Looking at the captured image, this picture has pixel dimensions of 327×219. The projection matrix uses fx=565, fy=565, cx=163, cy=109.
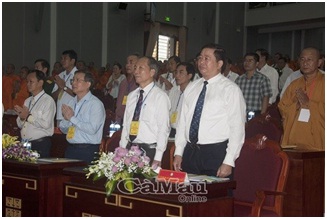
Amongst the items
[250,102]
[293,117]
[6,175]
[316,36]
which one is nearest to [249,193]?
[293,117]

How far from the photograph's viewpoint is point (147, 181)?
2.70m

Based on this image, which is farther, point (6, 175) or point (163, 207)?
point (6, 175)

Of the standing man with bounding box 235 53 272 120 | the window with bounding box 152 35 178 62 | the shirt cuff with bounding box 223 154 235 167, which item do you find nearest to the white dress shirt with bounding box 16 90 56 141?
the shirt cuff with bounding box 223 154 235 167

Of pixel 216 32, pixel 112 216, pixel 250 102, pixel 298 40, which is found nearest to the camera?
pixel 112 216

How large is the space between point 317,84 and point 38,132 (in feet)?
6.84

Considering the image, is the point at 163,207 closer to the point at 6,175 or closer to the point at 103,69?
the point at 6,175

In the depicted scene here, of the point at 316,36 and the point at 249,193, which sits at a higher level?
the point at 316,36

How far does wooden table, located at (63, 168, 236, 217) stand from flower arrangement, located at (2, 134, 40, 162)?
0.63 m

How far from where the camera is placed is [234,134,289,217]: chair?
288 centimetres

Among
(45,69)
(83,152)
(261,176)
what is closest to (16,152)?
(83,152)

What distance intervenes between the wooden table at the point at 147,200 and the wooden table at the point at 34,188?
0.38 m

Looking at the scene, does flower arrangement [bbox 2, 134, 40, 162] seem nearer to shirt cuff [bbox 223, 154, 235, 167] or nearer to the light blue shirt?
the light blue shirt

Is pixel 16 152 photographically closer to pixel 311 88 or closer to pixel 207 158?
pixel 207 158

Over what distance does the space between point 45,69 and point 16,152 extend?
7.75 feet
